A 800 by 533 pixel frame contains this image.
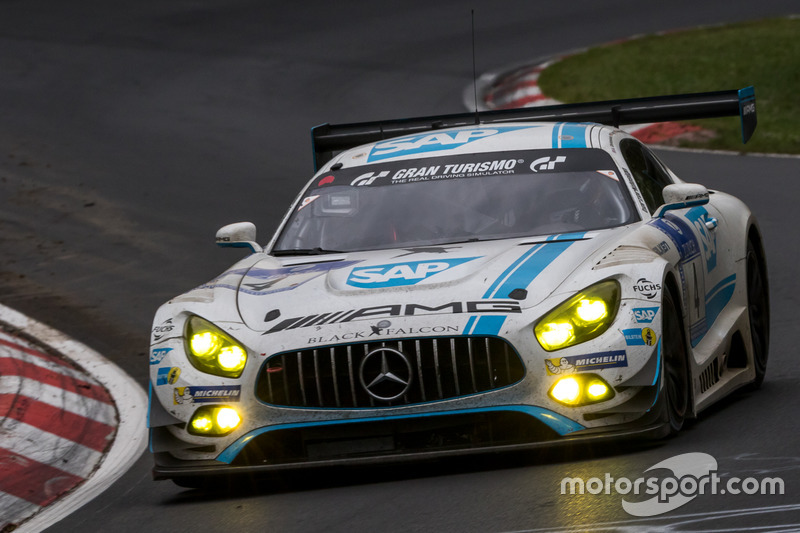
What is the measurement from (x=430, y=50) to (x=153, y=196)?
8.59 m

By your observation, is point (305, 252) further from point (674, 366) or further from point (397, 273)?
point (674, 366)

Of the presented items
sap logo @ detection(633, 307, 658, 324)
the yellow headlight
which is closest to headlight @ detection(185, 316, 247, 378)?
the yellow headlight

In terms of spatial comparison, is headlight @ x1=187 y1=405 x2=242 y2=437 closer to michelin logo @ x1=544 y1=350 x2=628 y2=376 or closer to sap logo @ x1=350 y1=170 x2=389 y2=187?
michelin logo @ x1=544 y1=350 x2=628 y2=376

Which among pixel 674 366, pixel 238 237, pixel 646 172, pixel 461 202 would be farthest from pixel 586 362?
A: pixel 238 237

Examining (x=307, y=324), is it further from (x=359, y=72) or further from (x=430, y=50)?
(x=430, y=50)

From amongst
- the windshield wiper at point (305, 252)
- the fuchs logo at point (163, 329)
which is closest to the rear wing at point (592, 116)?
the windshield wiper at point (305, 252)

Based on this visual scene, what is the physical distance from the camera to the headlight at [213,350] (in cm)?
559

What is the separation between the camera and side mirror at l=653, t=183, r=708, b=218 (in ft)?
21.2

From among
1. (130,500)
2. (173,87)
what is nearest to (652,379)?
(130,500)

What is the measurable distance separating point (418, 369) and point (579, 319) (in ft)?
2.05

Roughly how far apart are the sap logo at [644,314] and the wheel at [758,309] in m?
1.80

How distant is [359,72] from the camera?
A: 794 inches

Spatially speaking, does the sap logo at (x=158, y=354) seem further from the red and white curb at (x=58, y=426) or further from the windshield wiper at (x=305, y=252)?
the windshield wiper at (x=305, y=252)

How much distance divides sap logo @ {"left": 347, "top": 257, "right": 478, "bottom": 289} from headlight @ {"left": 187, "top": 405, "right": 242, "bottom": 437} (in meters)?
0.69
